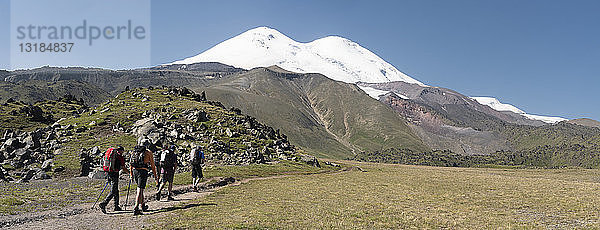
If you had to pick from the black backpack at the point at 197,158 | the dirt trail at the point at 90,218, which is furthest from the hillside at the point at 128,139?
the dirt trail at the point at 90,218

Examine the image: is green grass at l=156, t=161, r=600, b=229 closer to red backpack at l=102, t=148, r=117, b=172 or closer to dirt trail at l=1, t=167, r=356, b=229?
dirt trail at l=1, t=167, r=356, b=229

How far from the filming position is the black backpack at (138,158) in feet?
61.4

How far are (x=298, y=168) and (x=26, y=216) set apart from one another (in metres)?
53.4

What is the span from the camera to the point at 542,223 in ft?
60.0

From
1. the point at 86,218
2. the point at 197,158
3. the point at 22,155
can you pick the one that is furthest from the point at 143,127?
the point at 86,218

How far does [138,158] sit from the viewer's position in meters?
18.8

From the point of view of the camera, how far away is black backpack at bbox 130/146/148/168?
61.4ft

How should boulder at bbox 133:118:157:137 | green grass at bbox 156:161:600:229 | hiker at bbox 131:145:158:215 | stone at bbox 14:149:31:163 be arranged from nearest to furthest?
green grass at bbox 156:161:600:229
hiker at bbox 131:145:158:215
stone at bbox 14:149:31:163
boulder at bbox 133:118:157:137

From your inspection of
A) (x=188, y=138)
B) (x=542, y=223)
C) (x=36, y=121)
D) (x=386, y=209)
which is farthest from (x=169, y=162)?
(x=36, y=121)

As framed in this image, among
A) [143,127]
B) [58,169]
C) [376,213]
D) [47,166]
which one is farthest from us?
[143,127]

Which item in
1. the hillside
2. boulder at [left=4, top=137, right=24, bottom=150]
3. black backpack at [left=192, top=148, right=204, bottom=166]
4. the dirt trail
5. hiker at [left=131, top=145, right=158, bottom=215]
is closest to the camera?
the dirt trail

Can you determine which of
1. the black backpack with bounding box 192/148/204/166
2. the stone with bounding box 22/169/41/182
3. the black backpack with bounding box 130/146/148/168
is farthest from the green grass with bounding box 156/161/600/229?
the stone with bounding box 22/169/41/182

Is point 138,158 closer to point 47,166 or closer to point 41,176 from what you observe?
point 41,176

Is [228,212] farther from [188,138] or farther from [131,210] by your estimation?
[188,138]
